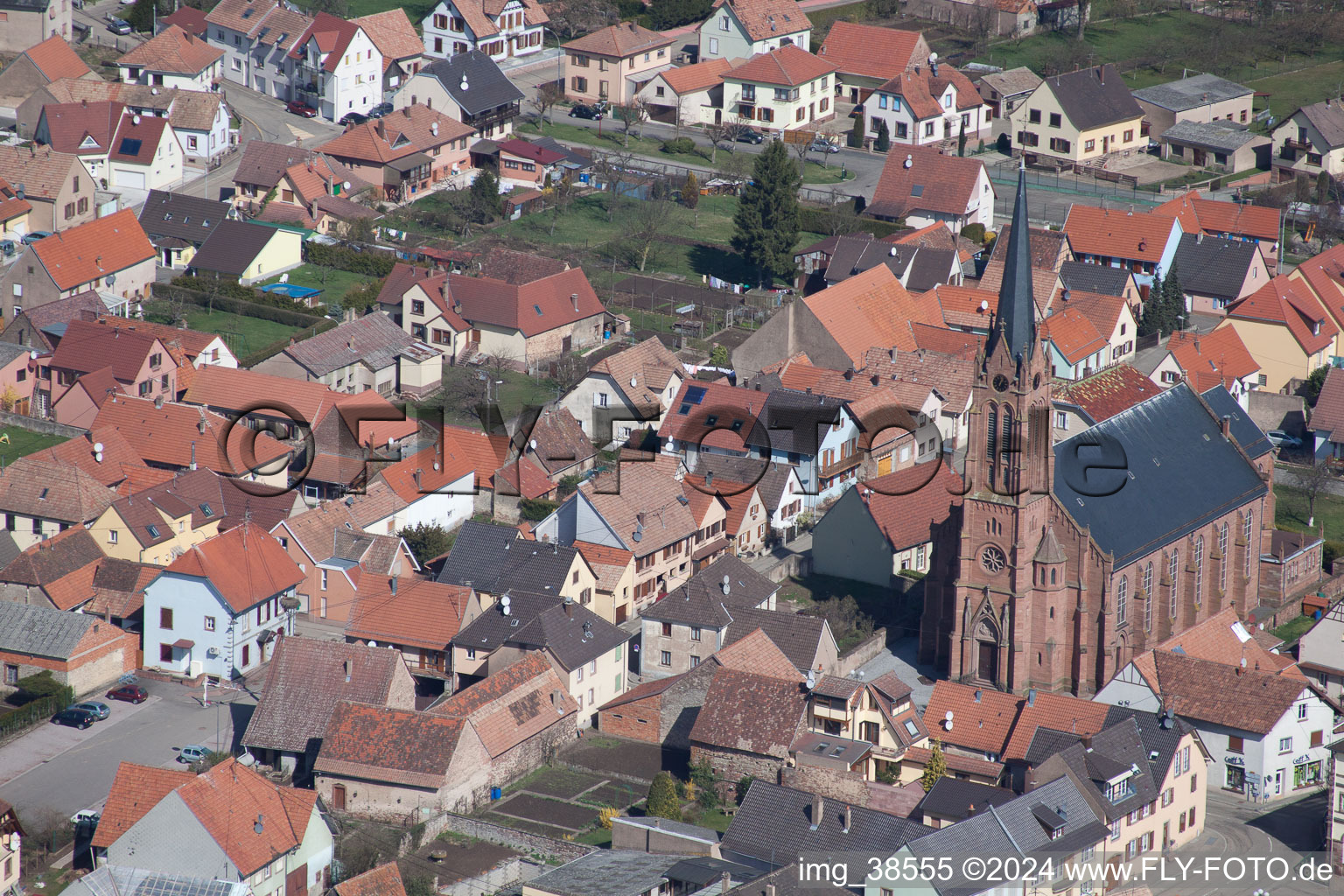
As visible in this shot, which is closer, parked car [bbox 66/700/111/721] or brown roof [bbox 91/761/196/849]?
brown roof [bbox 91/761/196/849]

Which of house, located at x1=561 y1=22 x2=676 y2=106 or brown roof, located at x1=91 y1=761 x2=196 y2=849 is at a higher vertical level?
house, located at x1=561 y1=22 x2=676 y2=106

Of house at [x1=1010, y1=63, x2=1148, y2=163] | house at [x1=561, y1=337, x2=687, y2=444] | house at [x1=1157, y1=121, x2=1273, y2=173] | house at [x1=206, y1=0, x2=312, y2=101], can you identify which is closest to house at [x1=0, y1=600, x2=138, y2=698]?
house at [x1=561, y1=337, x2=687, y2=444]

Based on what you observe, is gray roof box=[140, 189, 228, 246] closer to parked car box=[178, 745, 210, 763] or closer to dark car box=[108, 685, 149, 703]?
dark car box=[108, 685, 149, 703]

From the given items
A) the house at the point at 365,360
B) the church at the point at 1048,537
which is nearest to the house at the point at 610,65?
the house at the point at 365,360

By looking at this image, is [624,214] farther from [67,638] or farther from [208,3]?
[67,638]

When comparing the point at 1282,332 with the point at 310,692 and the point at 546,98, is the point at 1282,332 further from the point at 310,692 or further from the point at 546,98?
the point at 310,692

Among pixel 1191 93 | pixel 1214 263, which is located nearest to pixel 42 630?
pixel 1214 263

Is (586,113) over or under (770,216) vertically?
under

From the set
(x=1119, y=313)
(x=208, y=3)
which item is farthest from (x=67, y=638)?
(x=208, y=3)
